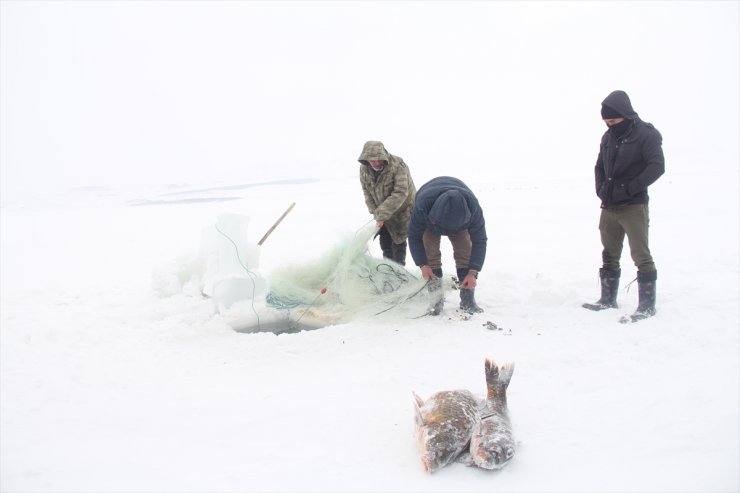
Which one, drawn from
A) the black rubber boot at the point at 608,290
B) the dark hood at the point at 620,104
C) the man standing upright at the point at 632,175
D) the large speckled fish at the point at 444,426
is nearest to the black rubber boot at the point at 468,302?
the black rubber boot at the point at 608,290

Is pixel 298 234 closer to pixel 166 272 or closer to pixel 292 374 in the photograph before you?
pixel 166 272

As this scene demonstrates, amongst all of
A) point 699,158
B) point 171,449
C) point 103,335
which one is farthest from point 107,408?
point 699,158

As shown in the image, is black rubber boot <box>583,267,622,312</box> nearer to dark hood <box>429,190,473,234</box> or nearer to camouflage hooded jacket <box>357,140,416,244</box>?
dark hood <box>429,190,473,234</box>

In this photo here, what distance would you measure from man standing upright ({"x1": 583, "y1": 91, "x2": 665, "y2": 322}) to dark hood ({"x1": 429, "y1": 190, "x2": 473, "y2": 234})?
3.83 feet

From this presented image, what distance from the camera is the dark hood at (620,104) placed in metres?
3.63

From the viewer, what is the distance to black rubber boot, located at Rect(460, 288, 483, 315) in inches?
160

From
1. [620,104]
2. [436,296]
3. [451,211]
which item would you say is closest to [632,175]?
[620,104]

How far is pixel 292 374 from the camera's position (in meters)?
3.19

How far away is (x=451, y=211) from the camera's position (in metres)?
3.62

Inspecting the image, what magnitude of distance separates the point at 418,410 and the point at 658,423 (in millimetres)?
Answer: 1194

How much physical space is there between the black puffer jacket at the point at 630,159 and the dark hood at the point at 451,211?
3.79 ft

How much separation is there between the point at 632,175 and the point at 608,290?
0.94 m

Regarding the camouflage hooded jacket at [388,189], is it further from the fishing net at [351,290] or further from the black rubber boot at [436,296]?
the black rubber boot at [436,296]

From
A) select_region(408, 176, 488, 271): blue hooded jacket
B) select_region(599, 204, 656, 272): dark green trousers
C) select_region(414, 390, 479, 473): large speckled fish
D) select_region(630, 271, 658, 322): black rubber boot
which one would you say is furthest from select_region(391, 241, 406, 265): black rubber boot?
select_region(414, 390, 479, 473): large speckled fish
